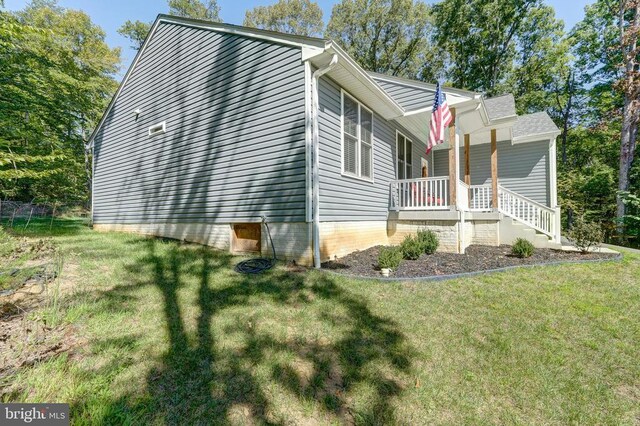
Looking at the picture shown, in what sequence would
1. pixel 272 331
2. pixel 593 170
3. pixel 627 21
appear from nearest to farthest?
1. pixel 272 331
2. pixel 627 21
3. pixel 593 170

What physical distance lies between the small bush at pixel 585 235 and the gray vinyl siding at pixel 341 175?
4431 mm

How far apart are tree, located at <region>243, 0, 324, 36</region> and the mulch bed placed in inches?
888

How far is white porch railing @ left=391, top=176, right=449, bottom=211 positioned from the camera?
7.85 metres

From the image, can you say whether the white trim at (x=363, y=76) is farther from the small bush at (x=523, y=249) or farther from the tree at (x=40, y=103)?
the tree at (x=40, y=103)

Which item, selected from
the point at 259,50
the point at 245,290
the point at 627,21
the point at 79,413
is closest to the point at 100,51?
the point at 259,50

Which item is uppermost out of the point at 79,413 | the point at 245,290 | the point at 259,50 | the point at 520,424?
the point at 259,50

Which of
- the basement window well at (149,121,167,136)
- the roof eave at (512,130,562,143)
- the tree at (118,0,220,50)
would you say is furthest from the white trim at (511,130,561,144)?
the tree at (118,0,220,50)

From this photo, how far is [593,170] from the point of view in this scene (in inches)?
627

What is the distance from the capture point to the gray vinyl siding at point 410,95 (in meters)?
7.89

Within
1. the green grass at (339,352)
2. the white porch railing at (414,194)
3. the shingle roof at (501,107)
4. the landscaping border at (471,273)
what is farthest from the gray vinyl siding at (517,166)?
the green grass at (339,352)

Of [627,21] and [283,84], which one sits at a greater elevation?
[627,21]

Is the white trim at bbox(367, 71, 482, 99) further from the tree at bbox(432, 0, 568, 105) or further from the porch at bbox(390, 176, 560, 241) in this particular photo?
the tree at bbox(432, 0, 568, 105)

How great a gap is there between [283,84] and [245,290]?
4.12m

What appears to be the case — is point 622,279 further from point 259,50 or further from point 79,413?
point 259,50
